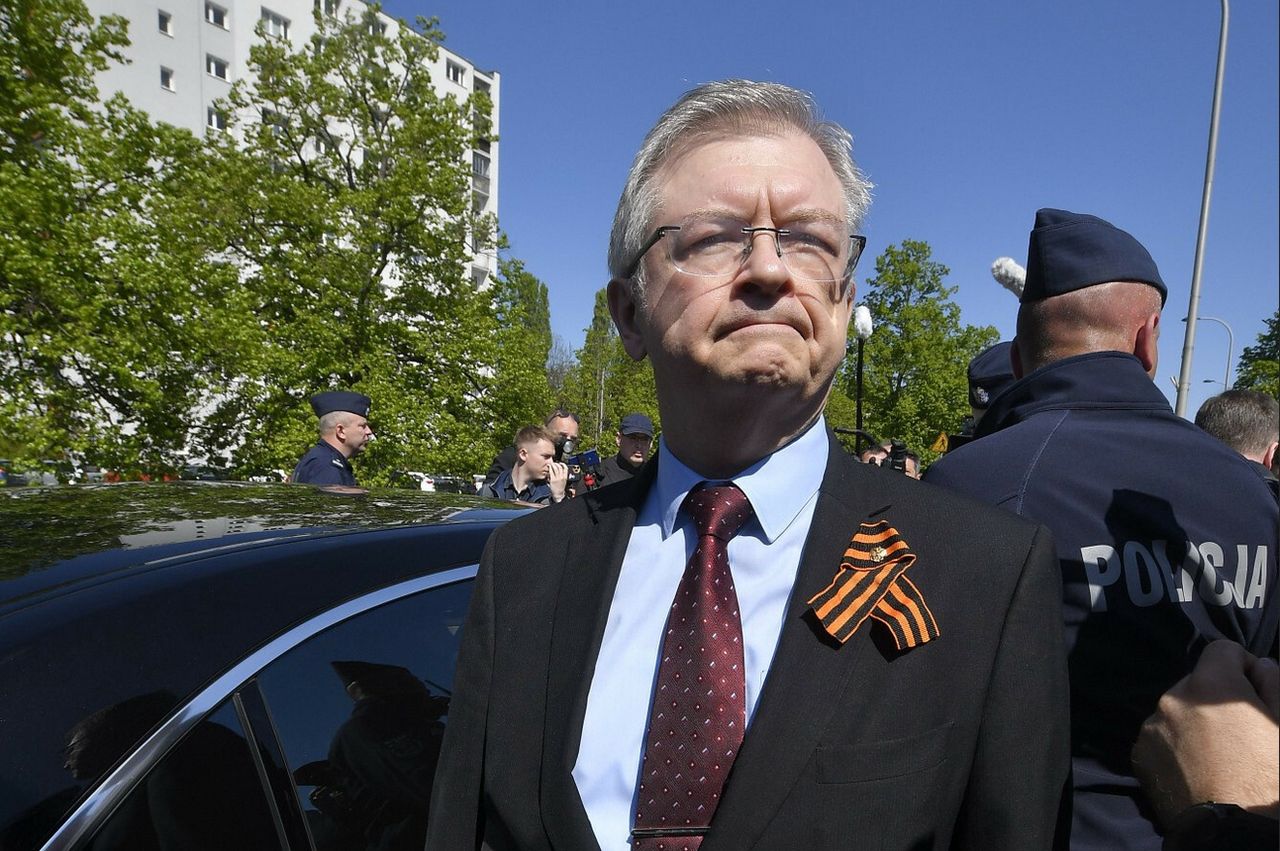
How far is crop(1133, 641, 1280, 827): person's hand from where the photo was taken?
97cm

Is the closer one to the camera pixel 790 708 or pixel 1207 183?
pixel 790 708

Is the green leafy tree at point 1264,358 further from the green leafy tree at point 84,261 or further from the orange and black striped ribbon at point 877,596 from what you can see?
the green leafy tree at point 84,261

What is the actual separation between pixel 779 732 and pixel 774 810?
10 centimetres

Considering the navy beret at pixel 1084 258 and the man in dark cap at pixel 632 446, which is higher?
the navy beret at pixel 1084 258

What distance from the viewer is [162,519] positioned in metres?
2.03

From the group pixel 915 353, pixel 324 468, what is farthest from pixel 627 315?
pixel 915 353

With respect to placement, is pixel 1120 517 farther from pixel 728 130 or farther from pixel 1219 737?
pixel 728 130

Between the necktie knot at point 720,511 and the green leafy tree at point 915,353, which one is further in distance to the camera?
the green leafy tree at point 915,353

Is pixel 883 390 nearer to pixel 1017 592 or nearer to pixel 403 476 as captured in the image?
pixel 403 476

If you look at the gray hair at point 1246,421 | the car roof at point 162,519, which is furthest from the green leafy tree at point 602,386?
the car roof at point 162,519

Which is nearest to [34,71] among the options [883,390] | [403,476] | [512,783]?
[403,476]

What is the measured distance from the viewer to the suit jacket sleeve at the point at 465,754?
139cm

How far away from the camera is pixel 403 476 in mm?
14539

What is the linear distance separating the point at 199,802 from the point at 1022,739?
4.31 ft
